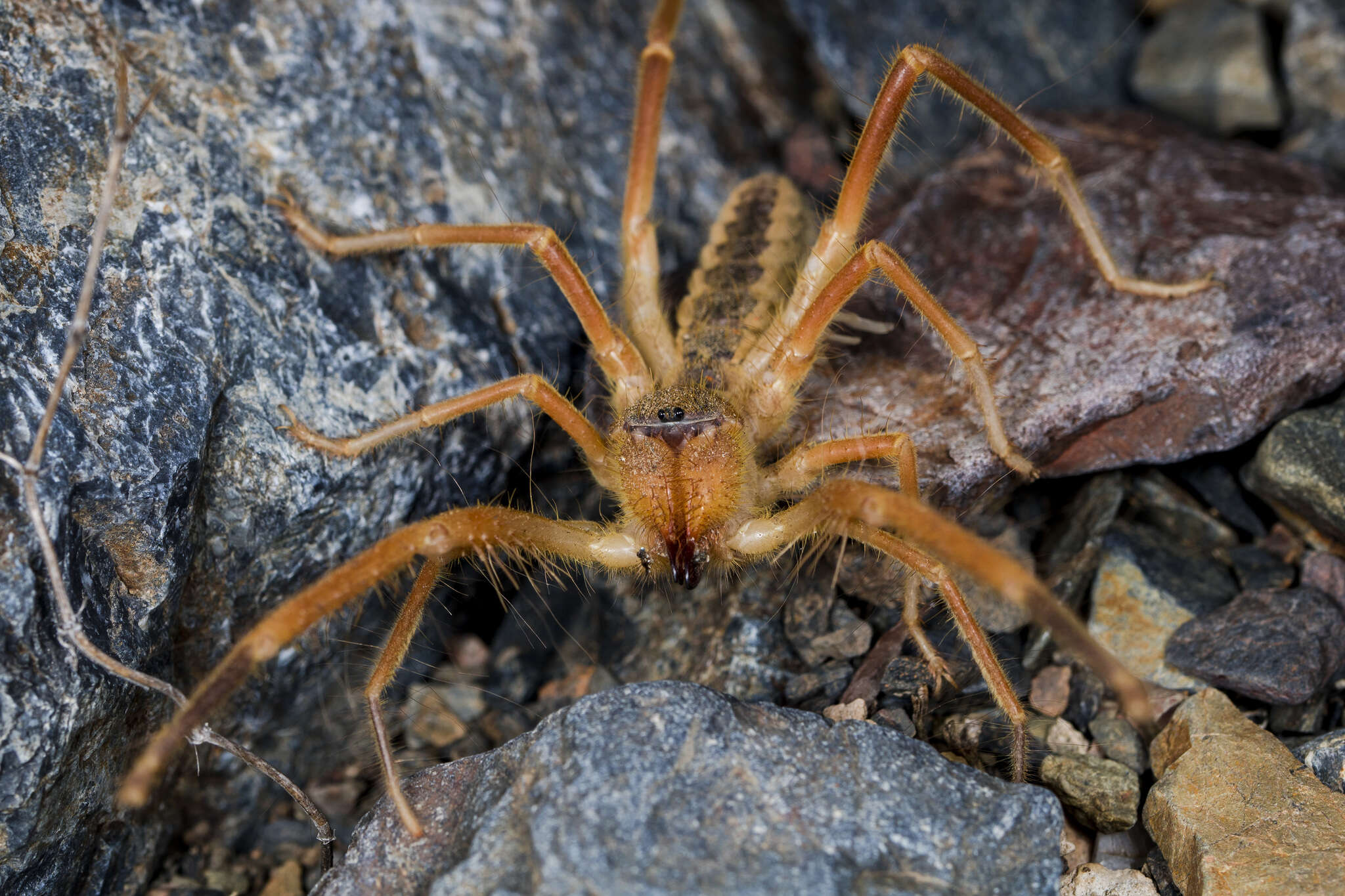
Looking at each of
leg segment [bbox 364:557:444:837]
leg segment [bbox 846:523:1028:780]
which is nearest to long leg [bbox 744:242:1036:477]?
leg segment [bbox 846:523:1028:780]

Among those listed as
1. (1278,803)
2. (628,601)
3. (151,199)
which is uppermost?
(151,199)

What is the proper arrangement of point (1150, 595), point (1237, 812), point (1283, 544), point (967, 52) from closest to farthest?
point (1237, 812), point (1150, 595), point (1283, 544), point (967, 52)

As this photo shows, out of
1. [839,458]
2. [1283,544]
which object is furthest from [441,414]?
[1283,544]

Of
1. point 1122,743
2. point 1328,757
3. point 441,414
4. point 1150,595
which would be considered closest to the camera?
point 1328,757

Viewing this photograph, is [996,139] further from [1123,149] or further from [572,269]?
[572,269]

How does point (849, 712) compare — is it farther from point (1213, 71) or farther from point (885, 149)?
point (1213, 71)

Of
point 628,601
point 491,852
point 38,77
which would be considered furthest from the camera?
point 628,601

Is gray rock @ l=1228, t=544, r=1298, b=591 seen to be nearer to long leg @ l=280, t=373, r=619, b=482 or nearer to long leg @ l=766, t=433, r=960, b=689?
long leg @ l=766, t=433, r=960, b=689

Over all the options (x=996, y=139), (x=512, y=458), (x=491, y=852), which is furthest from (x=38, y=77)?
(x=996, y=139)
